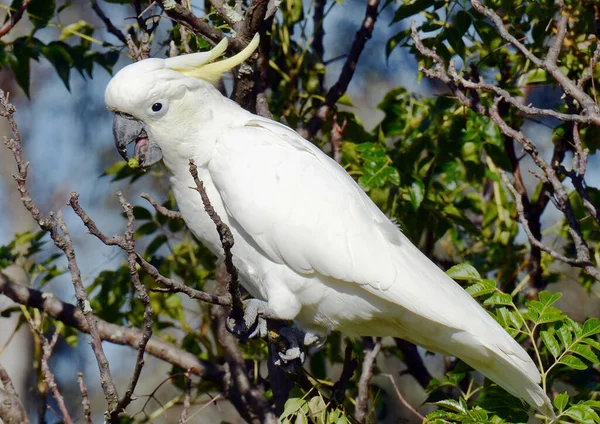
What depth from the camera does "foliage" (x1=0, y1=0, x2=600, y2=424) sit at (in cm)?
248

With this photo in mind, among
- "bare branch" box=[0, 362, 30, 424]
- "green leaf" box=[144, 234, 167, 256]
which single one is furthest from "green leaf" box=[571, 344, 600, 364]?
"green leaf" box=[144, 234, 167, 256]

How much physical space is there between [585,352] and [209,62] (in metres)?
1.26

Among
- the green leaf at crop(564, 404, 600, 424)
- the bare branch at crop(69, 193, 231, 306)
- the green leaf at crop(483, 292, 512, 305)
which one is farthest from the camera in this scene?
the green leaf at crop(483, 292, 512, 305)

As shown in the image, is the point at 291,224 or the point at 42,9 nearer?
the point at 291,224

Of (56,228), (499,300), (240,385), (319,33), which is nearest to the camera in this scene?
(56,228)

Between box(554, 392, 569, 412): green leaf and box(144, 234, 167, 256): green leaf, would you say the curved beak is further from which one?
box(554, 392, 569, 412): green leaf

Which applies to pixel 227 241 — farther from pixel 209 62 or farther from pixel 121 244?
pixel 209 62

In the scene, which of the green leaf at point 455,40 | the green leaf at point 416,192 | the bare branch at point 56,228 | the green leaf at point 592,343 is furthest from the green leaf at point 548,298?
the bare branch at point 56,228

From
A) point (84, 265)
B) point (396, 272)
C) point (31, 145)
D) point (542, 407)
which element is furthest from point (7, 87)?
point (542, 407)

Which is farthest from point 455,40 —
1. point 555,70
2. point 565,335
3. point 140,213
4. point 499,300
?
point 140,213

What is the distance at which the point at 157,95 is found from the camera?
2.17 meters

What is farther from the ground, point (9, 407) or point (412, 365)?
point (9, 407)

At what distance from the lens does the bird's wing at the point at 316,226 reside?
2098 millimetres

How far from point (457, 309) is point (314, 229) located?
17.0 inches
